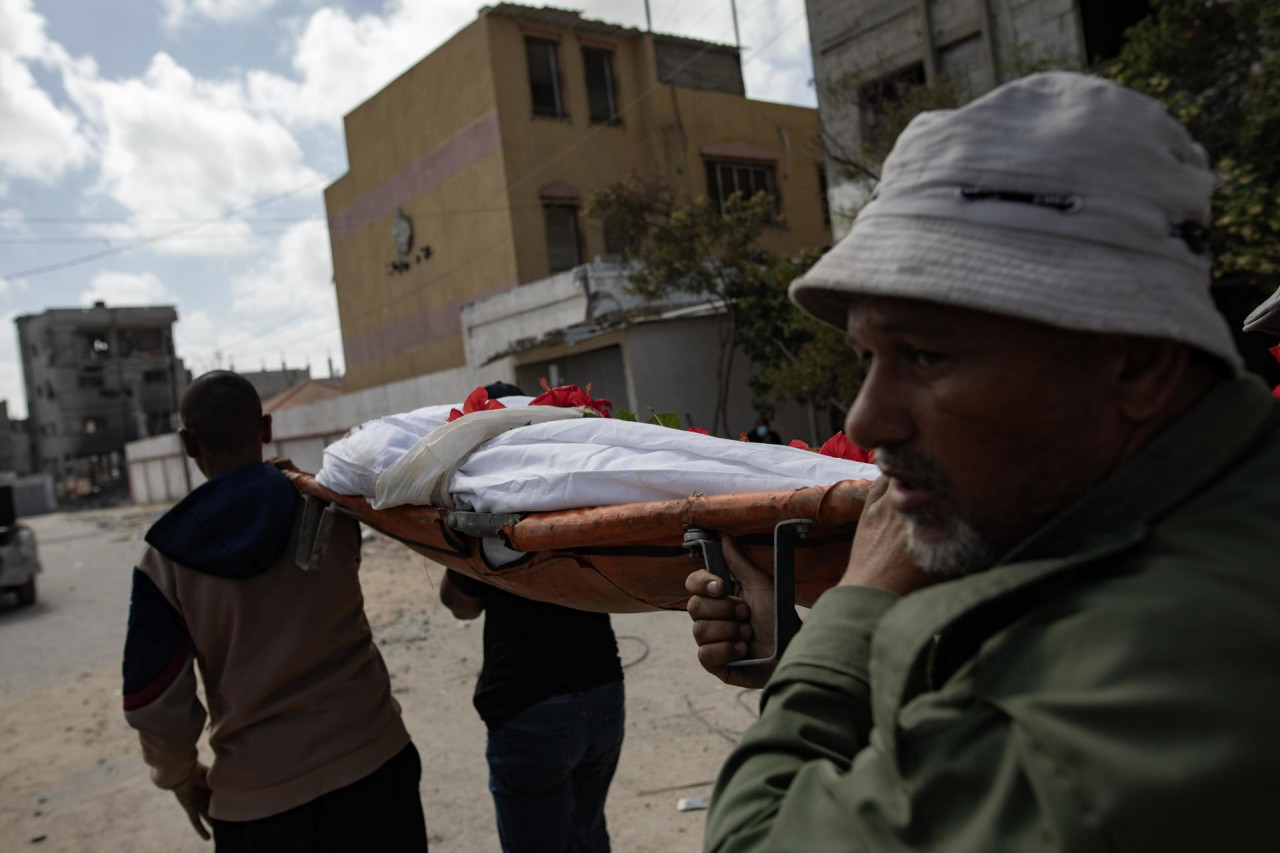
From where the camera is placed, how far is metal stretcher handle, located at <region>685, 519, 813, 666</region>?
121 cm

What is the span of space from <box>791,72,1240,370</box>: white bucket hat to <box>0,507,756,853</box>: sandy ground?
8.42 ft

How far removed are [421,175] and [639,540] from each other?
20288 mm

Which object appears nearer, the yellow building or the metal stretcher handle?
the metal stretcher handle

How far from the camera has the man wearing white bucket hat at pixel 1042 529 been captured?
0.68 metres

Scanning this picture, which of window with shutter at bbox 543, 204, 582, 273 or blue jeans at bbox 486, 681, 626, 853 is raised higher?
window with shutter at bbox 543, 204, 582, 273

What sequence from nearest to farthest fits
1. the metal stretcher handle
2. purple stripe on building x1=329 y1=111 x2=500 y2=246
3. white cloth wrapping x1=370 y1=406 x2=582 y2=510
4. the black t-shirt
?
the metal stretcher handle → white cloth wrapping x1=370 y1=406 x2=582 y2=510 → the black t-shirt → purple stripe on building x1=329 y1=111 x2=500 y2=246

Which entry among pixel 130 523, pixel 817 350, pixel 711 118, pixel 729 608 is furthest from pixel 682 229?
pixel 130 523

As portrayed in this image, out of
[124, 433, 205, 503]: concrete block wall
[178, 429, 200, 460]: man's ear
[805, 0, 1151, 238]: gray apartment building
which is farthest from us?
[124, 433, 205, 503]: concrete block wall

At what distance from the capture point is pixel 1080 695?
0.70 m

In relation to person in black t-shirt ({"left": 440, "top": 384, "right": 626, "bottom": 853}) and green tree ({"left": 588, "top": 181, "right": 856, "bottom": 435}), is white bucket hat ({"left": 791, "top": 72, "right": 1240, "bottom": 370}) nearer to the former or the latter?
person in black t-shirt ({"left": 440, "top": 384, "right": 626, "bottom": 853})

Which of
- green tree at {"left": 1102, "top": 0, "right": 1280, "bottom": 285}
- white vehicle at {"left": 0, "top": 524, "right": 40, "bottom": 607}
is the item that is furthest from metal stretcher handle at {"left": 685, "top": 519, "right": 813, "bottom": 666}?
white vehicle at {"left": 0, "top": 524, "right": 40, "bottom": 607}

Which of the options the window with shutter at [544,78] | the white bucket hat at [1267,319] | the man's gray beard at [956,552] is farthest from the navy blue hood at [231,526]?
the window with shutter at [544,78]

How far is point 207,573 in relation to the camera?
243 centimetres

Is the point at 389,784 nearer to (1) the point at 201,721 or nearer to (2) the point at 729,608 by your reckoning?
(1) the point at 201,721
